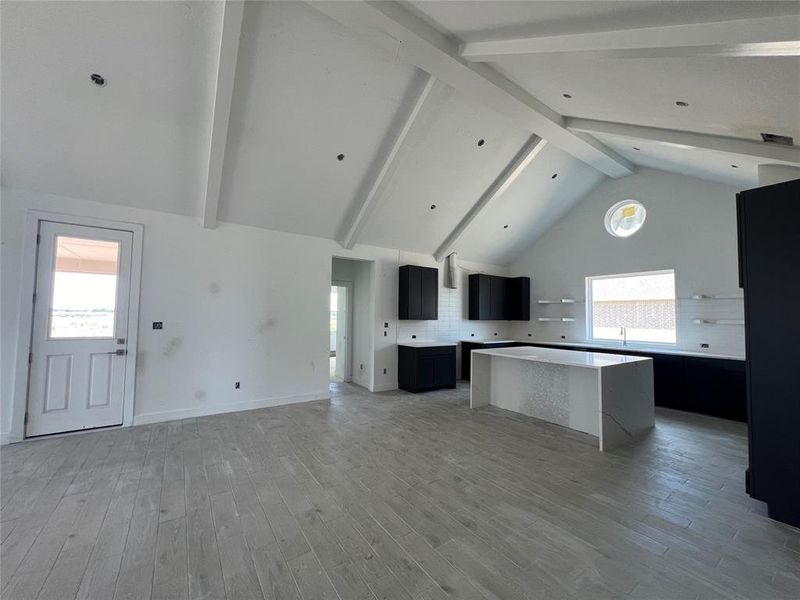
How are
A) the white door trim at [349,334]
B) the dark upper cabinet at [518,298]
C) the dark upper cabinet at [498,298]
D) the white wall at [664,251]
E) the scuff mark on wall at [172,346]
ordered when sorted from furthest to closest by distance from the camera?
1. the dark upper cabinet at [518,298]
2. the dark upper cabinet at [498,298]
3. the white door trim at [349,334]
4. the white wall at [664,251]
5. the scuff mark on wall at [172,346]

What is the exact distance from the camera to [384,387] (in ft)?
19.3

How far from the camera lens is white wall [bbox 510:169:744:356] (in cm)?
479

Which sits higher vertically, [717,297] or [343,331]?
[717,297]

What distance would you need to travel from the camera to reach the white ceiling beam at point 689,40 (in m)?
1.69

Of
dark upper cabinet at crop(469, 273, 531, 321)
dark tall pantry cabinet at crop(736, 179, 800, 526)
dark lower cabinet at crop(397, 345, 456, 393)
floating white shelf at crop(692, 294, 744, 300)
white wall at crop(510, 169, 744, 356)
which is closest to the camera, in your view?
dark tall pantry cabinet at crop(736, 179, 800, 526)

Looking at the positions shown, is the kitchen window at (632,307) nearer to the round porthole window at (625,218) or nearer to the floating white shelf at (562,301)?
the floating white shelf at (562,301)

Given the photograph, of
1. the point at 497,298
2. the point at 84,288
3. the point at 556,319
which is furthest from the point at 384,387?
the point at 84,288

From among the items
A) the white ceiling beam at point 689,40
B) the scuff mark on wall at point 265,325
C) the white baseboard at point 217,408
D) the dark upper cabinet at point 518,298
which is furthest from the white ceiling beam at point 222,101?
the dark upper cabinet at point 518,298

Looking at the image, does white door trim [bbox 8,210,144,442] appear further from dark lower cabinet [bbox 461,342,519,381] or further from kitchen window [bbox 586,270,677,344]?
kitchen window [bbox 586,270,677,344]

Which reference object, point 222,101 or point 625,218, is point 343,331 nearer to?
point 222,101

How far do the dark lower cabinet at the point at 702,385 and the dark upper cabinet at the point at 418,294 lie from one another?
146 inches

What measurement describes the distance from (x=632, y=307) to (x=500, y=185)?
3.41 m

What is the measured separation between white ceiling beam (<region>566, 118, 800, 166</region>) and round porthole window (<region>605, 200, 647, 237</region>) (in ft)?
9.66

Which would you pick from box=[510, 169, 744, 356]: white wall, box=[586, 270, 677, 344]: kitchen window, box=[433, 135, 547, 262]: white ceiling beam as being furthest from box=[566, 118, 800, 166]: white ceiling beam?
box=[586, 270, 677, 344]: kitchen window
